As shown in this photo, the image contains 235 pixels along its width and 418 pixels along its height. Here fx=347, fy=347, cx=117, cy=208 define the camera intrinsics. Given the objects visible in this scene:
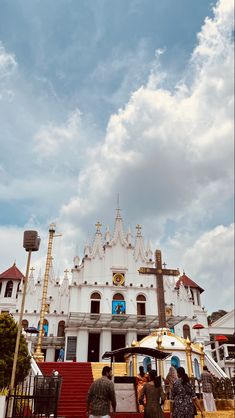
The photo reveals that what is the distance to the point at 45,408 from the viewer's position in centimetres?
1084

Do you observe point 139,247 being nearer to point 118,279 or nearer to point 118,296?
point 118,279

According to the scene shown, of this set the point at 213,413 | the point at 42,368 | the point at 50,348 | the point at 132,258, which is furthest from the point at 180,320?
the point at 213,413

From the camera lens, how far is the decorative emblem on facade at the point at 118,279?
3409cm

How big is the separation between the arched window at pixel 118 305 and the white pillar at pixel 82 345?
3.27 metres

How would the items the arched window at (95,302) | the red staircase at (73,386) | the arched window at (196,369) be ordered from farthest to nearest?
the arched window at (95,302) → the arched window at (196,369) → the red staircase at (73,386)

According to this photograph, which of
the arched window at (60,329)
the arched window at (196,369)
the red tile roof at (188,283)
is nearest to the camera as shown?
the arched window at (196,369)

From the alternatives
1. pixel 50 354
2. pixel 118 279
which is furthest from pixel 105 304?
pixel 50 354

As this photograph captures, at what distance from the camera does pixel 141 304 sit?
1325 inches

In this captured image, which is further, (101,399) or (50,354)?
(50,354)

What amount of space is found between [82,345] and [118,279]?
7.08 metres

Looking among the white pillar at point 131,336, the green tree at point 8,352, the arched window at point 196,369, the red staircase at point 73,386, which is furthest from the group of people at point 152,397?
the white pillar at point 131,336

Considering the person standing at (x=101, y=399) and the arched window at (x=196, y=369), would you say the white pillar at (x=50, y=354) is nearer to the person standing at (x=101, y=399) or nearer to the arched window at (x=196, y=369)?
the arched window at (x=196, y=369)

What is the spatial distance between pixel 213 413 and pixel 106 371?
347 inches

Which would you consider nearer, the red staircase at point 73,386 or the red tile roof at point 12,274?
the red staircase at point 73,386
